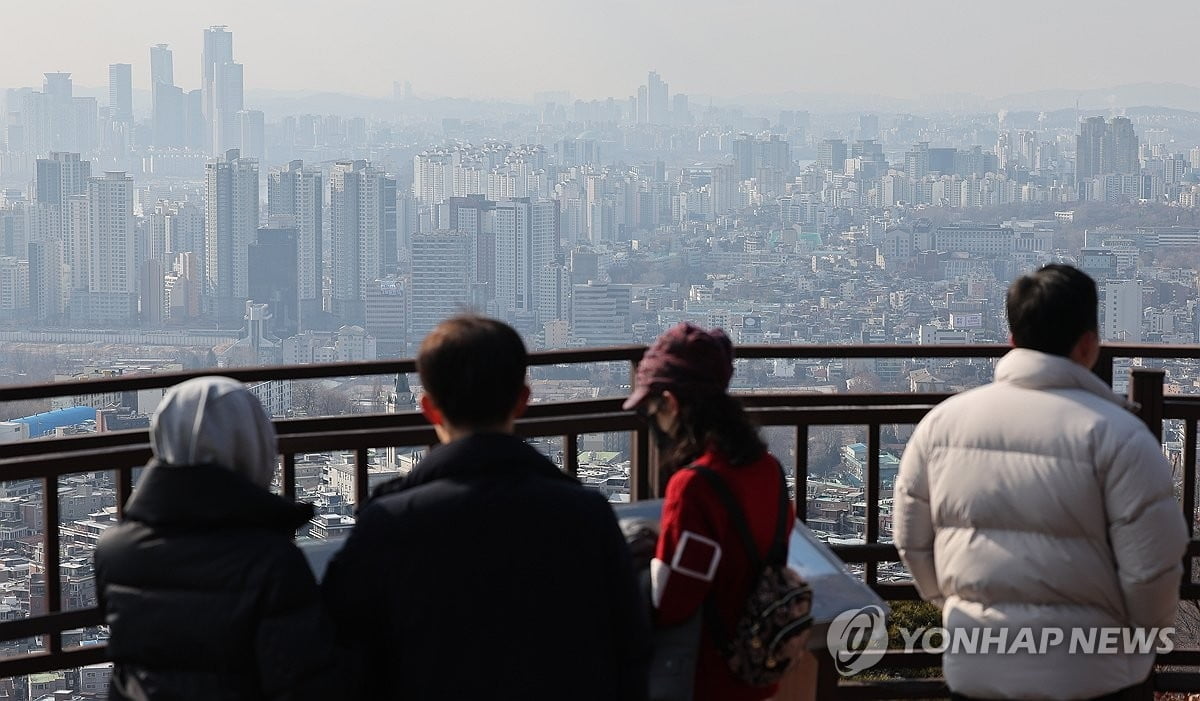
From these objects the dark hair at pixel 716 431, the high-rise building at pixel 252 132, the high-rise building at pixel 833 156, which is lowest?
the dark hair at pixel 716 431

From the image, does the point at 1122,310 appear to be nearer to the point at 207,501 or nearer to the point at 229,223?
the point at 207,501

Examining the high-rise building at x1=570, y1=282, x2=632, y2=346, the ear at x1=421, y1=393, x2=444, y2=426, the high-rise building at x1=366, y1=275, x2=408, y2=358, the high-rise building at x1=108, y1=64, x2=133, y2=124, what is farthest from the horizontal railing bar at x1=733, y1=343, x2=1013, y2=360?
the high-rise building at x1=108, y1=64, x2=133, y2=124

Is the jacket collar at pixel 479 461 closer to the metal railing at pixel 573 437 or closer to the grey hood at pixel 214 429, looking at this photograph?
the grey hood at pixel 214 429

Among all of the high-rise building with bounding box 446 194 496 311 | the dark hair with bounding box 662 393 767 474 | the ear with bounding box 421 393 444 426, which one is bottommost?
the dark hair with bounding box 662 393 767 474

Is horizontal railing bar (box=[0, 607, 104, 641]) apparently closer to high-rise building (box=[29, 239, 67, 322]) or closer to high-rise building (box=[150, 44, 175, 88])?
high-rise building (box=[29, 239, 67, 322])

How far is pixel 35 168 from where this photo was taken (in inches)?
3209

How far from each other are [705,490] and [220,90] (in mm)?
106873

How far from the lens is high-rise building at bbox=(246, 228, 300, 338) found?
67.8 metres

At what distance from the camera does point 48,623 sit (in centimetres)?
382

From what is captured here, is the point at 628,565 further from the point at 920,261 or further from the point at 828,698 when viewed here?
the point at 920,261

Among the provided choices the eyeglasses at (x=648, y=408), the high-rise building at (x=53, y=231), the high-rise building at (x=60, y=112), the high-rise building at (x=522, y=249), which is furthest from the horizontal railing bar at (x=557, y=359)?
the high-rise building at (x=60, y=112)

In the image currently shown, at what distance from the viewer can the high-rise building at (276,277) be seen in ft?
222

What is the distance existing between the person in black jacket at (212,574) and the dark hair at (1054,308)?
143cm

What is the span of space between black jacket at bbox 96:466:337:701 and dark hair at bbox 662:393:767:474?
73cm
